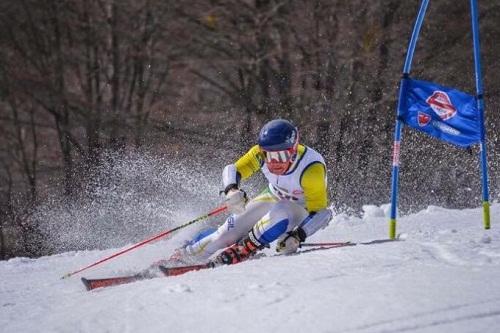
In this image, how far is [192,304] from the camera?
3.95m

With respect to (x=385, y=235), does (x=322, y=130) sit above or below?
above

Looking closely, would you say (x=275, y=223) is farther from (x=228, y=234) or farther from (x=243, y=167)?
(x=243, y=167)

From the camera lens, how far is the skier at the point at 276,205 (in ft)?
17.7

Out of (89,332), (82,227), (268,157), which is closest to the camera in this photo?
(89,332)

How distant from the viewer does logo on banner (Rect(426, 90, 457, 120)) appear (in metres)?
5.94

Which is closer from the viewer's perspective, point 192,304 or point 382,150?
point 192,304

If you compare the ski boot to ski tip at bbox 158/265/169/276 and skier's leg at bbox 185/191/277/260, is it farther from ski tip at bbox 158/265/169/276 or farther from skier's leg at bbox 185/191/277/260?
ski tip at bbox 158/265/169/276

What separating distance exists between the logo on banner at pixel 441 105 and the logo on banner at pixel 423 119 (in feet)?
0.29

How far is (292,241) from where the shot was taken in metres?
5.36

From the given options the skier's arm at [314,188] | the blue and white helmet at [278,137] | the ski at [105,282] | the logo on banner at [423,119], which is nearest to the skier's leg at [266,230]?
the skier's arm at [314,188]

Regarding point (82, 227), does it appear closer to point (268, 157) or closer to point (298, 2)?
point (268, 157)

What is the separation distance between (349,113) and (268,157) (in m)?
9.78

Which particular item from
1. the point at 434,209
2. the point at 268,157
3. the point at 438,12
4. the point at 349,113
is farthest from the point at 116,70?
the point at 268,157

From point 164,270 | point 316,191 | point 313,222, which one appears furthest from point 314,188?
point 164,270
